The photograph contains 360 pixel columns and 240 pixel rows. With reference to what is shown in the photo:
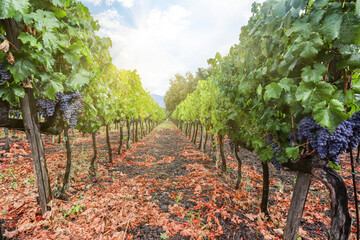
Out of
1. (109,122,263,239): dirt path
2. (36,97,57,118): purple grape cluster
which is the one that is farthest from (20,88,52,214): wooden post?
(109,122,263,239): dirt path

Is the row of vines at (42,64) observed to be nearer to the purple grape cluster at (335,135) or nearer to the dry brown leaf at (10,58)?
the dry brown leaf at (10,58)

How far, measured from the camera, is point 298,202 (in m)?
2.53

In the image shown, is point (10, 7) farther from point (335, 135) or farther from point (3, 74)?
point (335, 135)

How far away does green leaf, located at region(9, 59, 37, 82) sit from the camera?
7.07 feet

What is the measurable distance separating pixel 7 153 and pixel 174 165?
26.1 ft

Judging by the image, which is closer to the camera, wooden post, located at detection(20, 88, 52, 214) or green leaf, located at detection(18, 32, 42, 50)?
green leaf, located at detection(18, 32, 42, 50)

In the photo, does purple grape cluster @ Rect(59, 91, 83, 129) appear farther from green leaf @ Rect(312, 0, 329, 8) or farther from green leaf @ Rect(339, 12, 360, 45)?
green leaf @ Rect(339, 12, 360, 45)

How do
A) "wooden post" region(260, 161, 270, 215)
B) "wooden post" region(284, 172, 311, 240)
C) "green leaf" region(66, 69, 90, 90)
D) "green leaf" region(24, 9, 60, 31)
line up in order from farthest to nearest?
"wooden post" region(260, 161, 270, 215), "green leaf" region(66, 69, 90, 90), "wooden post" region(284, 172, 311, 240), "green leaf" region(24, 9, 60, 31)

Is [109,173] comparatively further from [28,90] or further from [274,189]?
[274,189]

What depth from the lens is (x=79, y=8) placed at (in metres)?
2.95

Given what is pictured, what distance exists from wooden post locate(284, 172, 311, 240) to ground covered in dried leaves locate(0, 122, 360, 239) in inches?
33.8

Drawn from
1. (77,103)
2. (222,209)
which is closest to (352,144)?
(222,209)

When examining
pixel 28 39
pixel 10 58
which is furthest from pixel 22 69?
pixel 28 39

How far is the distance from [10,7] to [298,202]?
4705 millimetres
